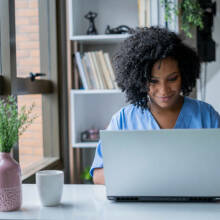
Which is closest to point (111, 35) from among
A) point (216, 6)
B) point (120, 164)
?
point (216, 6)

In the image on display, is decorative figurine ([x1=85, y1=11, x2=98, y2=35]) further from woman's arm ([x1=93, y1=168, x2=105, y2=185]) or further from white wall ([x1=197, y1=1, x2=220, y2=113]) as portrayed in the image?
woman's arm ([x1=93, y1=168, x2=105, y2=185])

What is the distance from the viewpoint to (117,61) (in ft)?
5.31

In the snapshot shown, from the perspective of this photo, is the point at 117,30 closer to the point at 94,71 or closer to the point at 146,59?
the point at 94,71

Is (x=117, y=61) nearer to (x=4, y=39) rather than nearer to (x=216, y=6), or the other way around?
(x=4, y=39)

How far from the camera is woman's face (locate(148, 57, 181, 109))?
1.46 m

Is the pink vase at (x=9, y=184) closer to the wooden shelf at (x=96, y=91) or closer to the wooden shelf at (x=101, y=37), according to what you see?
the wooden shelf at (x=96, y=91)

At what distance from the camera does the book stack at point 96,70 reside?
7.43 feet

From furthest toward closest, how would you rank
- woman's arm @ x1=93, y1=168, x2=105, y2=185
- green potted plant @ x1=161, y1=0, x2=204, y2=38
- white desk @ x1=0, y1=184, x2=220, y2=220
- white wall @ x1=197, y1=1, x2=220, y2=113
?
white wall @ x1=197, y1=1, x2=220, y2=113
green potted plant @ x1=161, y1=0, x2=204, y2=38
woman's arm @ x1=93, y1=168, x2=105, y2=185
white desk @ x1=0, y1=184, x2=220, y2=220

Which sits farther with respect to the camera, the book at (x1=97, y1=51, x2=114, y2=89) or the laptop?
the book at (x1=97, y1=51, x2=114, y2=89)

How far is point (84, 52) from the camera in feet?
8.44

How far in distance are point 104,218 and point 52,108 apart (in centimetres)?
158

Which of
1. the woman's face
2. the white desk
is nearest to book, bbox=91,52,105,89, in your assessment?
the woman's face

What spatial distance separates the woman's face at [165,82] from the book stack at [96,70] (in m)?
0.76

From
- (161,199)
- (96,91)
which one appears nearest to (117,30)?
(96,91)
